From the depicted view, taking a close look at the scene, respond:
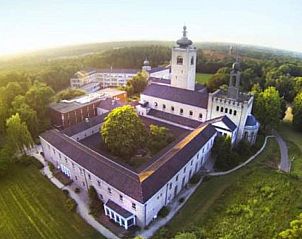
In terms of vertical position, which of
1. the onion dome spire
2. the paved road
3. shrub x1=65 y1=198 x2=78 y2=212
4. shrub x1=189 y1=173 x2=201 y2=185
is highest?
the onion dome spire

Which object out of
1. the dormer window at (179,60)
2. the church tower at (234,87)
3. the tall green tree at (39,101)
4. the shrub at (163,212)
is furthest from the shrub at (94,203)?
the dormer window at (179,60)

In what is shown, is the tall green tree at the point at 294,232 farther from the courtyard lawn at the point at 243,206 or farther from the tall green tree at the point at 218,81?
the tall green tree at the point at 218,81

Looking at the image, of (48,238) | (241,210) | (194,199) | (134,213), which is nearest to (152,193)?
(134,213)

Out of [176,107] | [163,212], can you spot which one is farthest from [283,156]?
[163,212]

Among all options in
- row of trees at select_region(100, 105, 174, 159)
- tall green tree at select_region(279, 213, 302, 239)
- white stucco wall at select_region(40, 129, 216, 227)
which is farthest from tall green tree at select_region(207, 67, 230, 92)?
tall green tree at select_region(279, 213, 302, 239)

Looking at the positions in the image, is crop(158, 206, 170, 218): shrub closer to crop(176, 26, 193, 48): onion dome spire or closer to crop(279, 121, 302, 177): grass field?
crop(279, 121, 302, 177): grass field

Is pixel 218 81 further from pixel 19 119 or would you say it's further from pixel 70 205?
pixel 70 205
